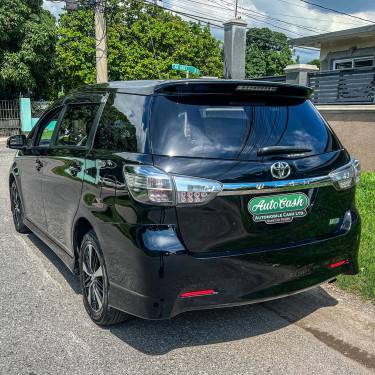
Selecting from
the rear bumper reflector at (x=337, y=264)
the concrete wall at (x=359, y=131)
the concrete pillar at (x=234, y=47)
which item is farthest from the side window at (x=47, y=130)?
the concrete pillar at (x=234, y=47)

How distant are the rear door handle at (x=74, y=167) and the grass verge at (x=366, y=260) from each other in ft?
8.45

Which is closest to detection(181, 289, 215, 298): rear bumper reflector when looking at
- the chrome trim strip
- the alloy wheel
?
the chrome trim strip

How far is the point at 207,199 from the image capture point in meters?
2.88

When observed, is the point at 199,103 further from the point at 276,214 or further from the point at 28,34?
the point at 28,34

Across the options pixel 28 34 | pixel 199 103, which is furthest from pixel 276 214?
pixel 28 34

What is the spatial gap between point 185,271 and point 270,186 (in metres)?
0.76

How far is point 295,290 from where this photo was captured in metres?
3.25

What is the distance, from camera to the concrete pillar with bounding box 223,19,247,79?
620 inches

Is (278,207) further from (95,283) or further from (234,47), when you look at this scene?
(234,47)

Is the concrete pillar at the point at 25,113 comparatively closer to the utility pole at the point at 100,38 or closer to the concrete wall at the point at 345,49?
the utility pole at the point at 100,38

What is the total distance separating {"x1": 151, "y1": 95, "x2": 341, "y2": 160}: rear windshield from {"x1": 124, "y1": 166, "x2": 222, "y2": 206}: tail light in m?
0.18

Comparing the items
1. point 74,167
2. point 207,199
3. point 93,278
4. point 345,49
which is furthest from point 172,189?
point 345,49

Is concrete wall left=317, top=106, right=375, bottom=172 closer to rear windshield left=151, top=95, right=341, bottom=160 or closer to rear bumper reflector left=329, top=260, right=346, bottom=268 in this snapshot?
rear bumper reflector left=329, top=260, right=346, bottom=268

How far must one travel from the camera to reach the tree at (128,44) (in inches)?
1384
